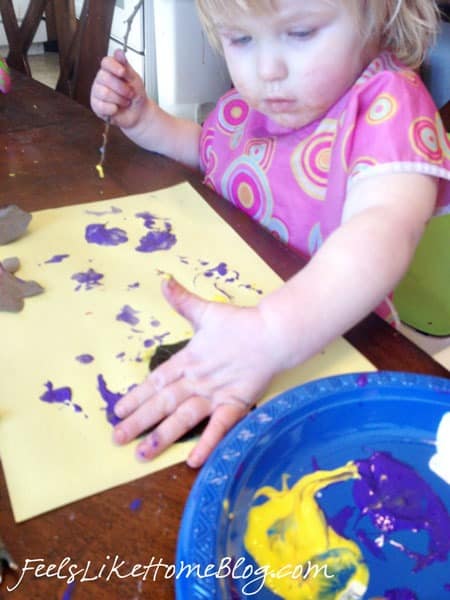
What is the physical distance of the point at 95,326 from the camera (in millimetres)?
555

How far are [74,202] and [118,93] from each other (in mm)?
204

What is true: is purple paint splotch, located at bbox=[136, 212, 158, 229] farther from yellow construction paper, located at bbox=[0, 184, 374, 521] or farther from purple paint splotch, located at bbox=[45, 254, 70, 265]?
purple paint splotch, located at bbox=[45, 254, 70, 265]

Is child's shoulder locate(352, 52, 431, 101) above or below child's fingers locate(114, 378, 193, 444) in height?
above

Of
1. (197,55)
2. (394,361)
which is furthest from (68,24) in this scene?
(394,361)

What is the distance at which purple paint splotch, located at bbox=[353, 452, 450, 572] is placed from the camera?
375 mm

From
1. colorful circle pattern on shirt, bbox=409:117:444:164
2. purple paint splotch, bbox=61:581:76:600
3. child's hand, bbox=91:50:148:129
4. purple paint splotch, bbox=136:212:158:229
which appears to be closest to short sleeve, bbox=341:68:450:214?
colorful circle pattern on shirt, bbox=409:117:444:164

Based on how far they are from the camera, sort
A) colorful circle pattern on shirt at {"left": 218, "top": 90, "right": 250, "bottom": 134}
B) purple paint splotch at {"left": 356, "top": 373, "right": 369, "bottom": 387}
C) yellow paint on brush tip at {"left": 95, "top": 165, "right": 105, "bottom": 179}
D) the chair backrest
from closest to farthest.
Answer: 1. purple paint splotch at {"left": 356, "top": 373, "right": 369, "bottom": 387}
2. yellow paint on brush tip at {"left": 95, "top": 165, "right": 105, "bottom": 179}
3. colorful circle pattern on shirt at {"left": 218, "top": 90, "right": 250, "bottom": 134}
4. the chair backrest

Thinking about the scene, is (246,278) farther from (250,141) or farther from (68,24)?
(68,24)

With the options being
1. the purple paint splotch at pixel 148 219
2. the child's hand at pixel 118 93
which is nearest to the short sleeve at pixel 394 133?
the purple paint splotch at pixel 148 219

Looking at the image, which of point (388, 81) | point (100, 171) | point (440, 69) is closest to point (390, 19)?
point (388, 81)

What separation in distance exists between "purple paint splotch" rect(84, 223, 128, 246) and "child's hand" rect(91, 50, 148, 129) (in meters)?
0.24

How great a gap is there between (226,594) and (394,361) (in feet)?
0.88

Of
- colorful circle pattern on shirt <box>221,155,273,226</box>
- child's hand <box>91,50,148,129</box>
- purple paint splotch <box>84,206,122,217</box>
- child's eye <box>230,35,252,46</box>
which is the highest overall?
child's eye <box>230,35,252,46</box>

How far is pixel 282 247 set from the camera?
0.68 meters
